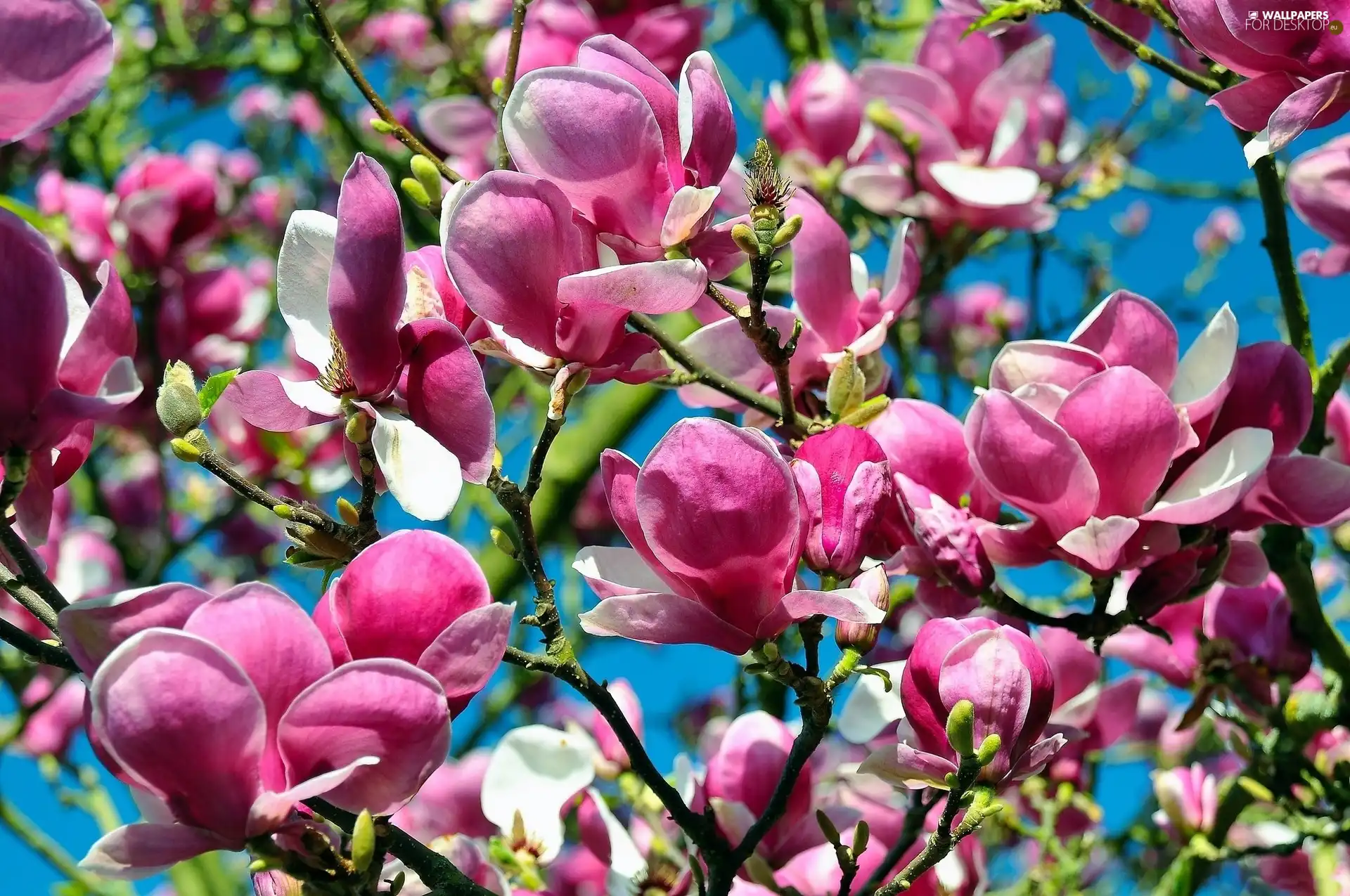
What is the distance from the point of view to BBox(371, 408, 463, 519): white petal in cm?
71

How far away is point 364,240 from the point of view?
Answer: 0.69m

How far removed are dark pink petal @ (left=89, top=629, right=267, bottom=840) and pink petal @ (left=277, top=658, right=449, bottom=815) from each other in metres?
0.02

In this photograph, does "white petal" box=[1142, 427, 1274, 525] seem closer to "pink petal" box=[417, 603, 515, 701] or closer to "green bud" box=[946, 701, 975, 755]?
"green bud" box=[946, 701, 975, 755]

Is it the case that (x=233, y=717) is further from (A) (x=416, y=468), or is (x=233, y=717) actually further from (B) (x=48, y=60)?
(B) (x=48, y=60)

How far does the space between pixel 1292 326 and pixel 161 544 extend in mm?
1634

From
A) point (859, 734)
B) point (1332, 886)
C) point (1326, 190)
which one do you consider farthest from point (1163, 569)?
point (1332, 886)

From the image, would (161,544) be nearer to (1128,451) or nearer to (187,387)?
(187,387)

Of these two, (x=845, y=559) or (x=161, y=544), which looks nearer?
(x=845, y=559)

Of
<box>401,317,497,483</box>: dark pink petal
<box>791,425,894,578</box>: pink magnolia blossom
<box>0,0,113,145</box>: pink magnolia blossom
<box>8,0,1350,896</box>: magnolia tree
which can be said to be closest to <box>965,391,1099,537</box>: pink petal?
<box>8,0,1350,896</box>: magnolia tree

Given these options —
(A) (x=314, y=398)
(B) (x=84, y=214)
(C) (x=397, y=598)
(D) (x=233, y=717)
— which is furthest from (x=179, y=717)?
(B) (x=84, y=214)

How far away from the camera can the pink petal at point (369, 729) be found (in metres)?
0.60

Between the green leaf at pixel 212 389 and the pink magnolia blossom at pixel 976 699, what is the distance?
46 centimetres

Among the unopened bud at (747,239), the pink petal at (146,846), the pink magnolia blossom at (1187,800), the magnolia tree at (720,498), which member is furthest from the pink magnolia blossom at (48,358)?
the pink magnolia blossom at (1187,800)

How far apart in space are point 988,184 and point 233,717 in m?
1.04
